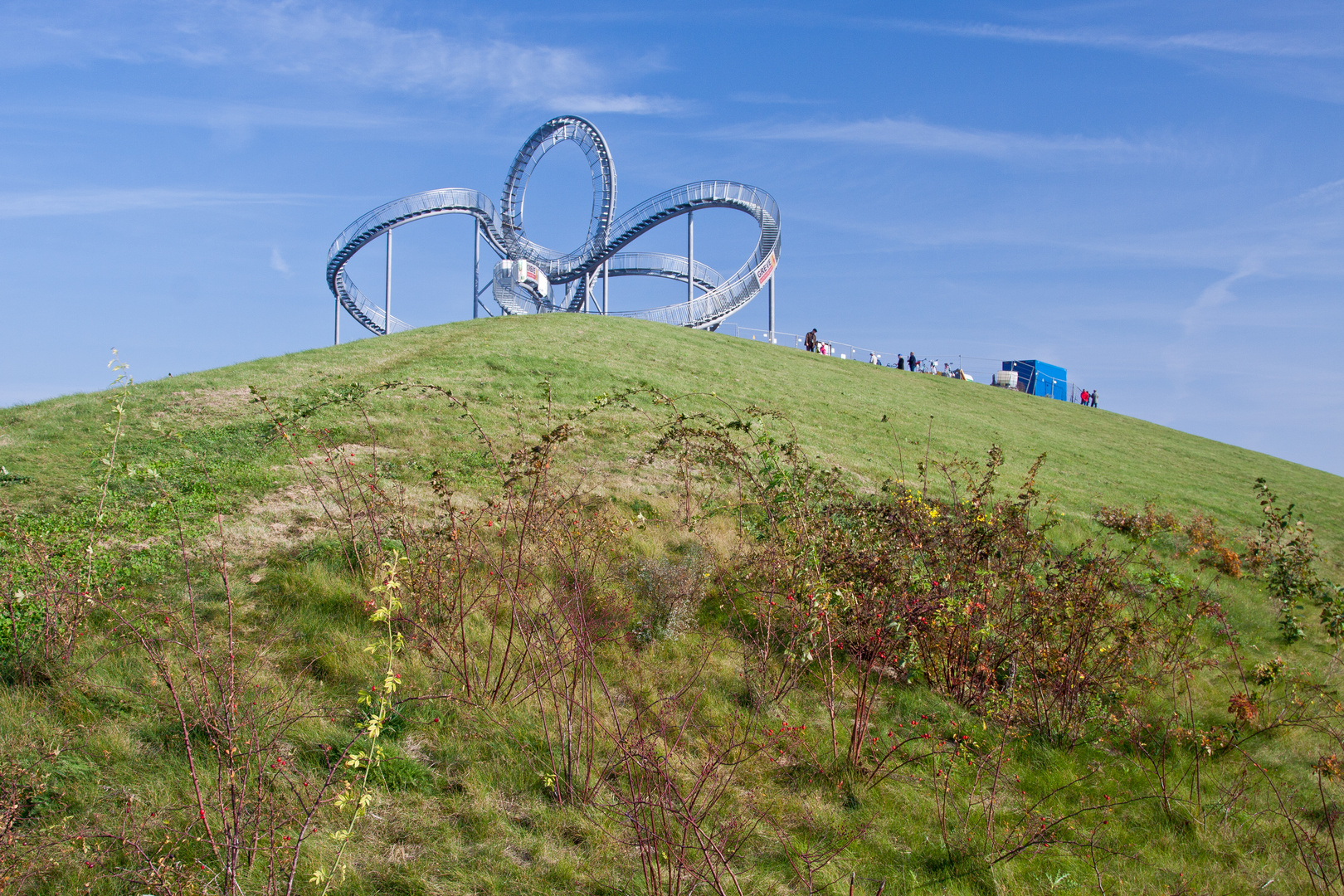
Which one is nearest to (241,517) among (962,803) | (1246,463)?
(962,803)

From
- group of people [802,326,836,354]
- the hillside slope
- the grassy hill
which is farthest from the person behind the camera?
group of people [802,326,836,354]

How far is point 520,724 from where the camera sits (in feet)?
14.5

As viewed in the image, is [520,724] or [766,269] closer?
[520,724]

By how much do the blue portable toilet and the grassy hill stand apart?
29352 mm

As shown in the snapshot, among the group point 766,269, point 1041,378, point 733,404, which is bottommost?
point 733,404

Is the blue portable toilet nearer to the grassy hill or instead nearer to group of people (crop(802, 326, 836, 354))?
group of people (crop(802, 326, 836, 354))

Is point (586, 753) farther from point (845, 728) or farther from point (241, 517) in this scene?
point (241, 517)

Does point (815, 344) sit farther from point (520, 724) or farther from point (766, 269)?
point (520, 724)

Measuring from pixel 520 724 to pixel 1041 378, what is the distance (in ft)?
126

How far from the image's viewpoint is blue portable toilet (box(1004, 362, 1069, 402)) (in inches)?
1444

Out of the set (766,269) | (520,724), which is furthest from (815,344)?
(520,724)

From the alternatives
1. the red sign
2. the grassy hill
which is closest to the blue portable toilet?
the red sign

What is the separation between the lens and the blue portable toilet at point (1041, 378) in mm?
36688

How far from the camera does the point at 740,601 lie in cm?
629
